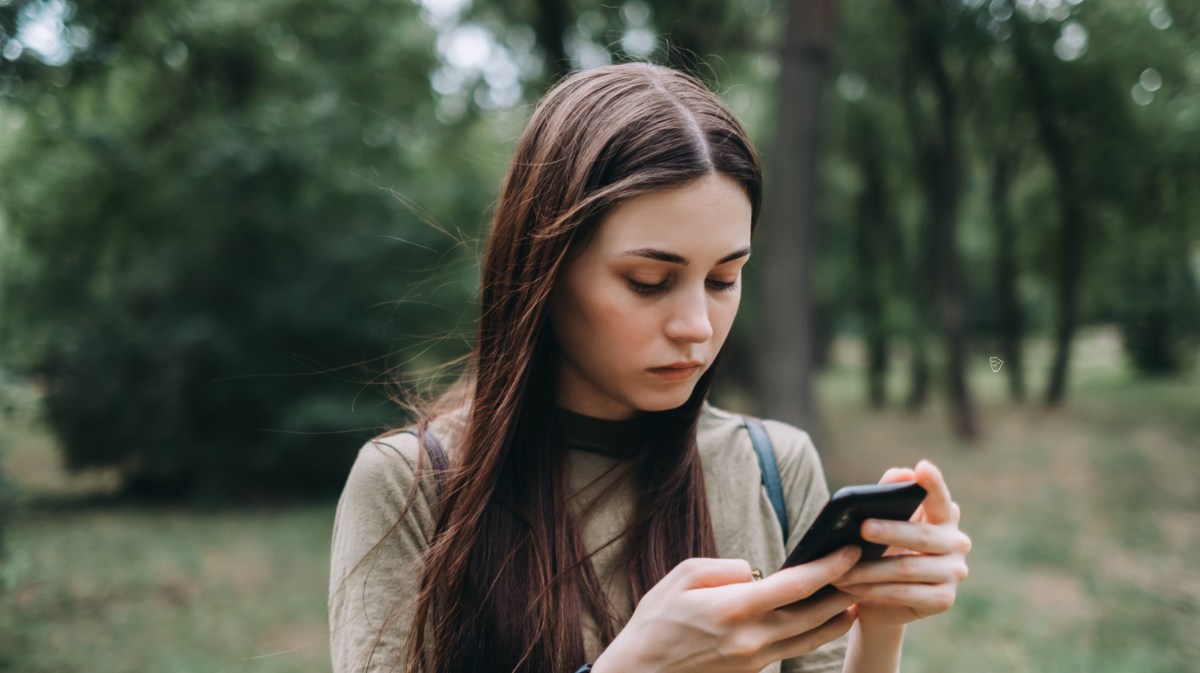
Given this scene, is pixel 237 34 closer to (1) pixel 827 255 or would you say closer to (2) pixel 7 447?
(2) pixel 7 447

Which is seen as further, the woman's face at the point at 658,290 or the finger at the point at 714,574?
the woman's face at the point at 658,290

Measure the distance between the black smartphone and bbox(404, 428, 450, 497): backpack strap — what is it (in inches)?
27.6

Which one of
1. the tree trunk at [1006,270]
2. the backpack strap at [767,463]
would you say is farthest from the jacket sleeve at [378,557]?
the tree trunk at [1006,270]

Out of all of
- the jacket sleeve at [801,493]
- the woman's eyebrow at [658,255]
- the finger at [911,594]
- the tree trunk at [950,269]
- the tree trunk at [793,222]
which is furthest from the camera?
the tree trunk at [950,269]

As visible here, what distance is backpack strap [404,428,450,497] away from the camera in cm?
161

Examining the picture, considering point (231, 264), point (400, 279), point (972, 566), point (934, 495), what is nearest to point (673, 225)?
point (934, 495)

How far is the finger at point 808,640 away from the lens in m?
1.29

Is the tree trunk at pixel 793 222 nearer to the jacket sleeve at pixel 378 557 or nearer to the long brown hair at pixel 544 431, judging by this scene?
the long brown hair at pixel 544 431

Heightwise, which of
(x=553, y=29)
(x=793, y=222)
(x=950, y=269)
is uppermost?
(x=553, y=29)

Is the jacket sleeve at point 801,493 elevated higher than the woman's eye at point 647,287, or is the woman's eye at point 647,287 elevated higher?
the woman's eye at point 647,287

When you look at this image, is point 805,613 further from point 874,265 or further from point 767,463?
point 874,265

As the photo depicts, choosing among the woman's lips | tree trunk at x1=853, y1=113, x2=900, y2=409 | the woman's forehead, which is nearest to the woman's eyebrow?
the woman's forehead

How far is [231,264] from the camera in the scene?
34.3 ft

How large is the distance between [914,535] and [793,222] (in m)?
7.32
